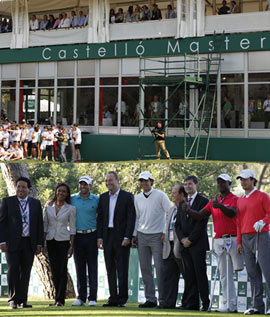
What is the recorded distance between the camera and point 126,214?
10305mm

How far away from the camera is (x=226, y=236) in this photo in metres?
9.66

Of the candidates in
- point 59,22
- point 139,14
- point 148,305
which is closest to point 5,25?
point 59,22

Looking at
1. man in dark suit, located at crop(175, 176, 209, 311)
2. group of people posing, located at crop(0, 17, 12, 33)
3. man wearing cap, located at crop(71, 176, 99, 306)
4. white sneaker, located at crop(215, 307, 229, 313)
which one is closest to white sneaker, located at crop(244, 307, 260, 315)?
white sneaker, located at crop(215, 307, 229, 313)

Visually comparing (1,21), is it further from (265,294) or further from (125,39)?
(265,294)

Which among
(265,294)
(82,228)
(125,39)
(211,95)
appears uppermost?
(125,39)

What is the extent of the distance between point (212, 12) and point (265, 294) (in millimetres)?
20186

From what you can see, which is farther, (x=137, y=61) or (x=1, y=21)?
(x=1, y=21)

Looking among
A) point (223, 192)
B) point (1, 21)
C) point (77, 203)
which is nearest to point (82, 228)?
point (77, 203)

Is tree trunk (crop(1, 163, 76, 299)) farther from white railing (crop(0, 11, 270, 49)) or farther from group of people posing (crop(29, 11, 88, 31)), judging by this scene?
group of people posing (crop(29, 11, 88, 31))

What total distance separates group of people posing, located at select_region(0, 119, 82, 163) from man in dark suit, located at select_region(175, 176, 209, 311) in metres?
20.3

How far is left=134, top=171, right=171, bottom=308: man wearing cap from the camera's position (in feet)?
33.6

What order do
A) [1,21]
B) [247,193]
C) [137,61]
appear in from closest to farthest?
1. [247,193]
2. [137,61]
3. [1,21]

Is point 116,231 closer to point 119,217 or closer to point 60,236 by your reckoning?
point 119,217

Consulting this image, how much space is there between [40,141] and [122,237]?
840 inches
